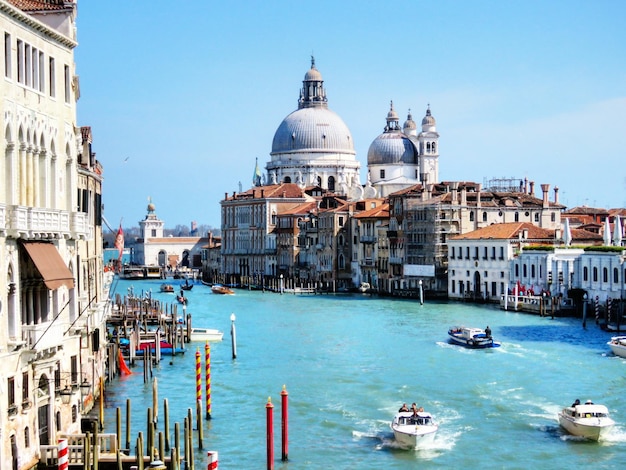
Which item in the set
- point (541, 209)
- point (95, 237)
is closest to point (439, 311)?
point (541, 209)

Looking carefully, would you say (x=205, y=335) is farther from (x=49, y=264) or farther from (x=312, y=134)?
(x=312, y=134)

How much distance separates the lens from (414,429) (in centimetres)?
1633

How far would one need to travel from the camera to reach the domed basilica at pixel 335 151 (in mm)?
77250

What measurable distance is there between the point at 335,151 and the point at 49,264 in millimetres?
72446

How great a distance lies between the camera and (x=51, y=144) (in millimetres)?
12695

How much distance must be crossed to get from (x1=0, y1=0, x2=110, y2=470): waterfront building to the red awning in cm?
1

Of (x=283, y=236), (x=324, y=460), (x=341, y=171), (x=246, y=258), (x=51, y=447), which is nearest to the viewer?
(x=51, y=447)

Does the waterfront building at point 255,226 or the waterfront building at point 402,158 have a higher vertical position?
the waterfront building at point 402,158

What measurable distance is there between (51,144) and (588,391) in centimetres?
1162

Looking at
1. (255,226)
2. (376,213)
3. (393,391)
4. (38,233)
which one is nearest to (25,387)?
(38,233)

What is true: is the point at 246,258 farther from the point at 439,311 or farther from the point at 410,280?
the point at 439,311

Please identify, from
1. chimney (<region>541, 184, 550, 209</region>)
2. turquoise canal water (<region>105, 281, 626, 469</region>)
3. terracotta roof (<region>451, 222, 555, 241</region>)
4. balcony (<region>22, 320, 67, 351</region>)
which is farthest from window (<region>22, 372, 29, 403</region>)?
chimney (<region>541, 184, 550, 209</region>)

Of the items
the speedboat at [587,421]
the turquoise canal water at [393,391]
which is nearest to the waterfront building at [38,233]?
the turquoise canal water at [393,391]

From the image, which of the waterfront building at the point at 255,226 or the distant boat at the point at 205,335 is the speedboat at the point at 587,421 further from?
the waterfront building at the point at 255,226
